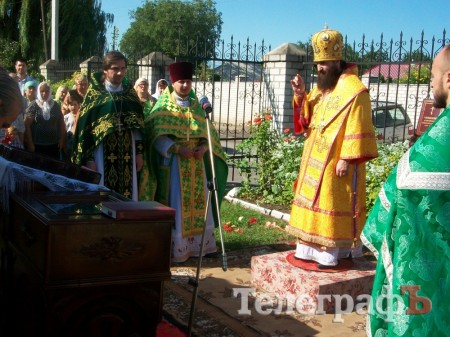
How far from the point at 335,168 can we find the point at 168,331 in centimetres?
186

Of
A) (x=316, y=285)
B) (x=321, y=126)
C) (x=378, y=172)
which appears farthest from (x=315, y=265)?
A: (x=378, y=172)

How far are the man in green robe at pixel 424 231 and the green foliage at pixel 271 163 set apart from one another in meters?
5.97

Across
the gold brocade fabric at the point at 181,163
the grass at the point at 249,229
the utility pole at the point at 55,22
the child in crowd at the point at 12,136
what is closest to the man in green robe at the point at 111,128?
the gold brocade fabric at the point at 181,163

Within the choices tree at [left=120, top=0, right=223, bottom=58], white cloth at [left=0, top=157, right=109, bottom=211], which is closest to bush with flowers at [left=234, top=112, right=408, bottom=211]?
white cloth at [left=0, top=157, right=109, bottom=211]

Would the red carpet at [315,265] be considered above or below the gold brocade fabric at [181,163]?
below

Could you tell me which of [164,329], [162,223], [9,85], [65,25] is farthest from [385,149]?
[65,25]

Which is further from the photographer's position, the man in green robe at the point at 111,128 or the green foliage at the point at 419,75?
the green foliage at the point at 419,75

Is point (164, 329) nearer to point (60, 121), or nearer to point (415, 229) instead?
point (415, 229)

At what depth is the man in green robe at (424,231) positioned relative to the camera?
7.73 feet

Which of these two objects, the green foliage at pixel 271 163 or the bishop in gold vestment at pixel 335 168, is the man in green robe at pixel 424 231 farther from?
the green foliage at pixel 271 163

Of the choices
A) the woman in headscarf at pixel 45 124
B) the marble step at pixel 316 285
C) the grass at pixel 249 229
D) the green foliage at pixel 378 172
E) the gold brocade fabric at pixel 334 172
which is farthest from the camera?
the green foliage at pixel 378 172

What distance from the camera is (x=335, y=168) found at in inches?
189

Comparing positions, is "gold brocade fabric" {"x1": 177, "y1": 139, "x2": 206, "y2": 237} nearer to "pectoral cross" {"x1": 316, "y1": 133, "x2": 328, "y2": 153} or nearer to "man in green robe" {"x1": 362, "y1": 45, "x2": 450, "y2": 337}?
"pectoral cross" {"x1": 316, "y1": 133, "x2": 328, "y2": 153}

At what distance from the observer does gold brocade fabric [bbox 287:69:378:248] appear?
4754 mm
